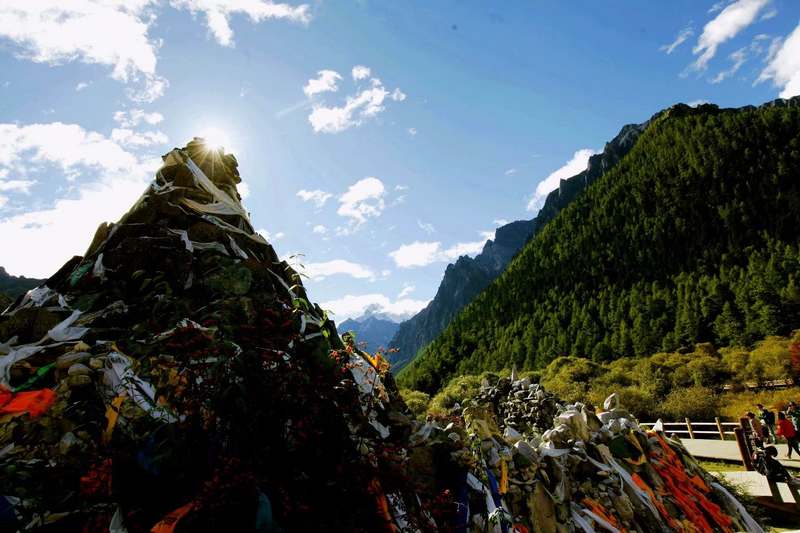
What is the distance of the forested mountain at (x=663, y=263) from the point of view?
183ft

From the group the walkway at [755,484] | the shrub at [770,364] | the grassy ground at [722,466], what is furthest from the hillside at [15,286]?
the shrub at [770,364]

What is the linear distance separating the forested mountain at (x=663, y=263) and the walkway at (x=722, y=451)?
40831mm

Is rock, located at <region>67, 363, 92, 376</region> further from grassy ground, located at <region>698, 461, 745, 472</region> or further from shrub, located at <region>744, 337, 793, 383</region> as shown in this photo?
shrub, located at <region>744, 337, 793, 383</region>

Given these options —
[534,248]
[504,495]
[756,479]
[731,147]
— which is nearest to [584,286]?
[534,248]

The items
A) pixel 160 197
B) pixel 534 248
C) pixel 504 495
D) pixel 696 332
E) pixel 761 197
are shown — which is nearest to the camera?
pixel 504 495

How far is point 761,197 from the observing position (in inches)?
2879

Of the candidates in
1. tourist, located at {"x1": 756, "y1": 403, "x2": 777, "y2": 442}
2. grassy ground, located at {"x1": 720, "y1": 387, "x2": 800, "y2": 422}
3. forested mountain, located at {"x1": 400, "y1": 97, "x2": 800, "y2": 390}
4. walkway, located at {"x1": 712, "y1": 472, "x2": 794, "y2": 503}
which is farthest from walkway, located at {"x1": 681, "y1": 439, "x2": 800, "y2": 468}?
forested mountain, located at {"x1": 400, "y1": 97, "x2": 800, "y2": 390}

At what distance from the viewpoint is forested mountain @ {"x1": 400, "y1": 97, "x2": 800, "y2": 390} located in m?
55.8

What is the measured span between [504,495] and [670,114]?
144 metres

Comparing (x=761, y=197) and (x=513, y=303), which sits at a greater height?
(x=761, y=197)

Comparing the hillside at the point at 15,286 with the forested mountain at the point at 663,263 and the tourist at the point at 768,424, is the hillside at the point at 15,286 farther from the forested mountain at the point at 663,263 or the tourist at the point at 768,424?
the forested mountain at the point at 663,263

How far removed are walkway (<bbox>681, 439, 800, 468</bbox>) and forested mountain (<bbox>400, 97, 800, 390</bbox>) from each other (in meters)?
40.8

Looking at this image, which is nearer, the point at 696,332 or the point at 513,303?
the point at 696,332

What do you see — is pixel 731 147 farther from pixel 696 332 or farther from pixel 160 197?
pixel 160 197
